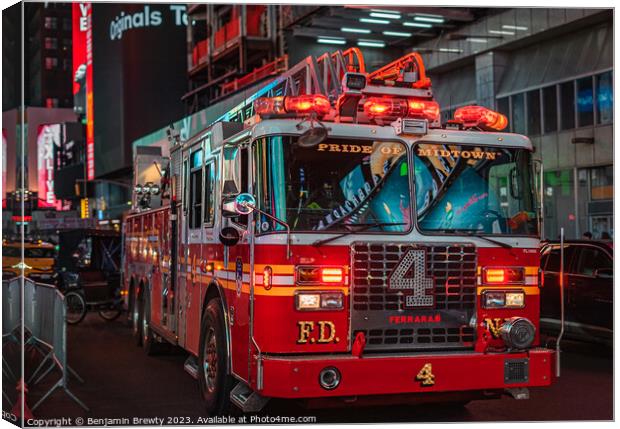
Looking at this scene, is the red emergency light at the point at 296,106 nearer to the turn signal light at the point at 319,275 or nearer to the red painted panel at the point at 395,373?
the turn signal light at the point at 319,275

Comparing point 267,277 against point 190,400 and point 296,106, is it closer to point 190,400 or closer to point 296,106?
point 296,106

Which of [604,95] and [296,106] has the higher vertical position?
[604,95]

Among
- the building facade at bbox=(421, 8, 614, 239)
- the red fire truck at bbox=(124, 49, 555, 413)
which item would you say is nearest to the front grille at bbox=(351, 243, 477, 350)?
the red fire truck at bbox=(124, 49, 555, 413)

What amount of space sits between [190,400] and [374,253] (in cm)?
318

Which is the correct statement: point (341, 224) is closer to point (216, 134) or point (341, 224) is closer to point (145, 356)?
point (216, 134)

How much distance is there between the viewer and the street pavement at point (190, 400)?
839 cm

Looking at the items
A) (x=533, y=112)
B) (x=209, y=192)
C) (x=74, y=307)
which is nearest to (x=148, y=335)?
(x=209, y=192)

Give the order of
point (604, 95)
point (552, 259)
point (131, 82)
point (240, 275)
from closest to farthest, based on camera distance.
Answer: point (240, 275), point (552, 259), point (604, 95), point (131, 82)

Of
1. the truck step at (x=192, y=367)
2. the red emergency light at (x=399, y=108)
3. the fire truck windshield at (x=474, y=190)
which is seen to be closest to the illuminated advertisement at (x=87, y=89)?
the truck step at (x=192, y=367)

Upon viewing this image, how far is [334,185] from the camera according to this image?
7477 mm

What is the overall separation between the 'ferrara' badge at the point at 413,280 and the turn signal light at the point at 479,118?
1.47 metres

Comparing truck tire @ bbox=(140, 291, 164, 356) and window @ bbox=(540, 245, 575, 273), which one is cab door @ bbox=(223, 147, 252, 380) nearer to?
truck tire @ bbox=(140, 291, 164, 356)

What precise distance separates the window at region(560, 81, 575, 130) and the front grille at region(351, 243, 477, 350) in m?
9.39

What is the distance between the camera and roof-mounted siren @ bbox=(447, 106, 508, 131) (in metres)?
8.20
